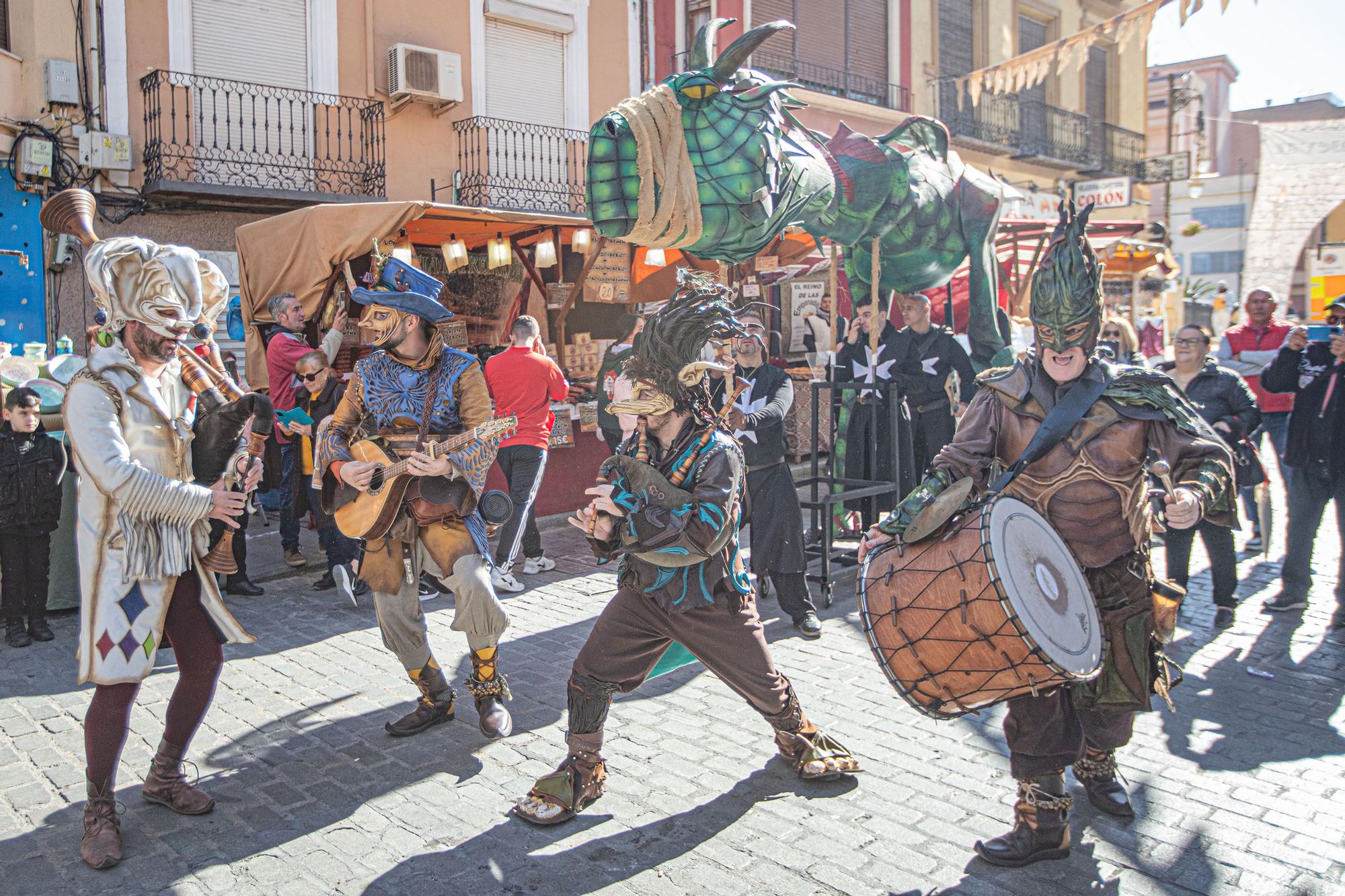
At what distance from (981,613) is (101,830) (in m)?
2.97

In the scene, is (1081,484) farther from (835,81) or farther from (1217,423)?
(835,81)

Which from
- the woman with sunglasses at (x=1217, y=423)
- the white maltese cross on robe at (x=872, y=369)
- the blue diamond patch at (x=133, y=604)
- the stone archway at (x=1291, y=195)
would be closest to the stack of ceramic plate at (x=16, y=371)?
the blue diamond patch at (x=133, y=604)

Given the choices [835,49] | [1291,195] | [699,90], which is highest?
[835,49]

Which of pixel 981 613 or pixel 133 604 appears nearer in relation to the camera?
pixel 981 613

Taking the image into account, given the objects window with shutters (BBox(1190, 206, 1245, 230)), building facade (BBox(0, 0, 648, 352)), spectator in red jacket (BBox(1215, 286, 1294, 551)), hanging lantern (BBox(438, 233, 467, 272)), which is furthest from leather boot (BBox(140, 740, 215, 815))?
window with shutters (BBox(1190, 206, 1245, 230))

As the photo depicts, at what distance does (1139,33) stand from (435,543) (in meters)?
5.19

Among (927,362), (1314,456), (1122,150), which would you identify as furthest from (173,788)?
(1122,150)

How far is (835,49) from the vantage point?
55.5 ft

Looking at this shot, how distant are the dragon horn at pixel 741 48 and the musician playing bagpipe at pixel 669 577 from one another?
1462mm

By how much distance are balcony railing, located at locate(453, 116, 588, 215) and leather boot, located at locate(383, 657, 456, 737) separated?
9369 millimetres

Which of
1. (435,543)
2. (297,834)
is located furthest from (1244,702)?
(297,834)

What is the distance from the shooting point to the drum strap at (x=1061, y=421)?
3.40 m

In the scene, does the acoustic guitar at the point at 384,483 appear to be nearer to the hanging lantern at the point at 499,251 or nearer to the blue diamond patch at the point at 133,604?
the blue diamond patch at the point at 133,604

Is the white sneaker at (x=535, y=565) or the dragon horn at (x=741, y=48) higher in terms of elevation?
the dragon horn at (x=741, y=48)
